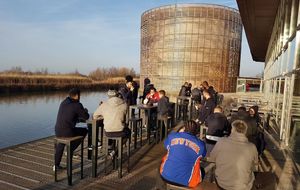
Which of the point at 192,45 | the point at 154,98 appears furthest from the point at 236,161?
the point at 192,45

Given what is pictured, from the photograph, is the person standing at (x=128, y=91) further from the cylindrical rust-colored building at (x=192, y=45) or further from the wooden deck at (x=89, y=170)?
the cylindrical rust-colored building at (x=192, y=45)

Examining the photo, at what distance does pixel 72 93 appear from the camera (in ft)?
14.6

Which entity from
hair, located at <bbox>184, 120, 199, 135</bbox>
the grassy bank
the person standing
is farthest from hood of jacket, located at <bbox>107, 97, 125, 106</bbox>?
the grassy bank

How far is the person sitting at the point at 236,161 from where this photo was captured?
8.98ft

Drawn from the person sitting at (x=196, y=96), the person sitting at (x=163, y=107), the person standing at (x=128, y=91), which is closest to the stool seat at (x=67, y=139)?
the person sitting at (x=163, y=107)

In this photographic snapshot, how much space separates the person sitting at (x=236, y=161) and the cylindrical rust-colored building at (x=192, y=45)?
90.6 ft

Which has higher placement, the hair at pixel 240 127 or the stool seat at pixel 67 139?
the hair at pixel 240 127

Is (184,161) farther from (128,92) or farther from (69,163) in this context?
(128,92)

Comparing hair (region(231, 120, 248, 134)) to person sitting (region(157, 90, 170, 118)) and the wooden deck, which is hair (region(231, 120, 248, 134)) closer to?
the wooden deck

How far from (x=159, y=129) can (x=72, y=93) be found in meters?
3.03

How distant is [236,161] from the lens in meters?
2.75

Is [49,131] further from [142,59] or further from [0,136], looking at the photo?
[142,59]

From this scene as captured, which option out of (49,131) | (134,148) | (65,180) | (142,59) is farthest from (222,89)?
(65,180)

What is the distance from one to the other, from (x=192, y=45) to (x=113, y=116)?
27.1m
